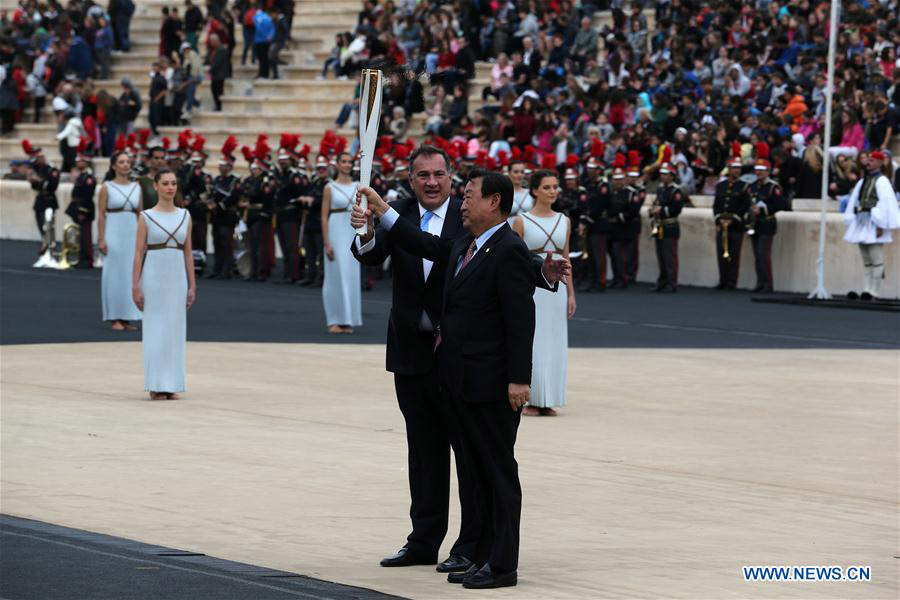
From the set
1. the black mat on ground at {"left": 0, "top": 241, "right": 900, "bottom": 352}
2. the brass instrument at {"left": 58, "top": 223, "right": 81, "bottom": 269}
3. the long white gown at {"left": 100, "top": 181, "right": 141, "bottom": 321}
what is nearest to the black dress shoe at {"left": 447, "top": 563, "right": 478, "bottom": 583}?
the black mat on ground at {"left": 0, "top": 241, "right": 900, "bottom": 352}

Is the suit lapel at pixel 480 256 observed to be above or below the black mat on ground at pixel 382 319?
above

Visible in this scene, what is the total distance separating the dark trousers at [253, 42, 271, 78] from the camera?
1612 inches

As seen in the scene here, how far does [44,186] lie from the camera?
1287 inches

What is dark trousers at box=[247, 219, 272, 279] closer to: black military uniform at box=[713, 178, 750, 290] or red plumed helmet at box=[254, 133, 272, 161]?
red plumed helmet at box=[254, 133, 272, 161]

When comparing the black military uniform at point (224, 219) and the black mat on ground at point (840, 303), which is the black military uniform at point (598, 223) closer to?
the black mat on ground at point (840, 303)

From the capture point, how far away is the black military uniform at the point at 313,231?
27.7m

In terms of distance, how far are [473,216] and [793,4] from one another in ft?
80.0

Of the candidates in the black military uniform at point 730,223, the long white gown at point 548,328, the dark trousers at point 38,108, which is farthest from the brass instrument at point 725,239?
the dark trousers at point 38,108

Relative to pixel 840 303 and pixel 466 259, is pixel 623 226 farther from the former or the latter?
pixel 466 259

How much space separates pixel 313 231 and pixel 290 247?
912 millimetres

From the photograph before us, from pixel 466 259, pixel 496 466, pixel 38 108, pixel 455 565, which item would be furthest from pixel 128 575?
pixel 38 108

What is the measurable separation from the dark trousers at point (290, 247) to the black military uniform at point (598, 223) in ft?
14.5

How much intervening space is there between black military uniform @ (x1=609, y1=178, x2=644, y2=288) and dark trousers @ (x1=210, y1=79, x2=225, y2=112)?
49.8 feet

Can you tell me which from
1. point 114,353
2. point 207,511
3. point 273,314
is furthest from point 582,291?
point 207,511
